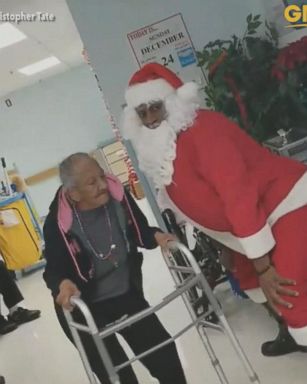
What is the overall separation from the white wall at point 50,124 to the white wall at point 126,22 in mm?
6856

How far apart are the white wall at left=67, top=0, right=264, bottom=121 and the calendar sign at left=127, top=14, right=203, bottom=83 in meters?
0.04

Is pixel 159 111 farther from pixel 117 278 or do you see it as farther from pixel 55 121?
pixel 55 121

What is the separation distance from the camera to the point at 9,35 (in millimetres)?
5730

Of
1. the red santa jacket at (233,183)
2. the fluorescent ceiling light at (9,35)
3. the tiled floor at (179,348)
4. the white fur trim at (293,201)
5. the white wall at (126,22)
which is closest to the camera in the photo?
the red santa jacket at (233,183)

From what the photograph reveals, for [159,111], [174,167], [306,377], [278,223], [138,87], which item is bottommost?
[306,377]

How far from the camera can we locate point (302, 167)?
1764mm

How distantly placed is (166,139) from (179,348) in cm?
172

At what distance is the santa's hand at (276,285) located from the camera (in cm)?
162

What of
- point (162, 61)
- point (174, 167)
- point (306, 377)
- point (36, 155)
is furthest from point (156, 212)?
point (36, 155)

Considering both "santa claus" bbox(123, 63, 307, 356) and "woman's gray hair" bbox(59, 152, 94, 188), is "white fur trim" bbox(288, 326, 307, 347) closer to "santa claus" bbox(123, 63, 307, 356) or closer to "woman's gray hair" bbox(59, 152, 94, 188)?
"santa claus" bbox(123, 63, 307, 356)

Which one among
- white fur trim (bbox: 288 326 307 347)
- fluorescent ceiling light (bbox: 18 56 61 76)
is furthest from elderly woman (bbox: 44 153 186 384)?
fluorescent ceiling light (bbox: 18 56 61 76)

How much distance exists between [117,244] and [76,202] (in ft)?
0.77

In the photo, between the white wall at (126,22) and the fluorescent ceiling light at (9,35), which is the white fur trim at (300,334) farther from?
the fluorescent ceiling light at (9,35)

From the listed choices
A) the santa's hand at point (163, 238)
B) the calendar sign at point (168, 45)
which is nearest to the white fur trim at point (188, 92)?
the santa's hand at point (163, 238)
